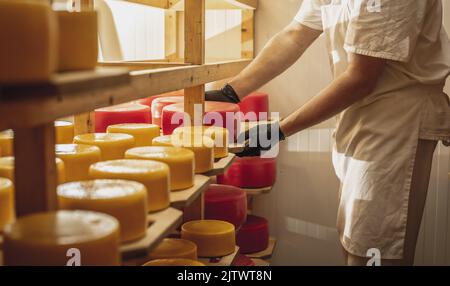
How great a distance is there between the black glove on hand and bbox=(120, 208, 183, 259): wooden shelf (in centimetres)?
128

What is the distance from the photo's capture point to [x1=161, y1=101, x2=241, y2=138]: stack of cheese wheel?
7.98 ft

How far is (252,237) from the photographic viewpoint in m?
3.59

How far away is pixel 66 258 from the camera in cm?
102

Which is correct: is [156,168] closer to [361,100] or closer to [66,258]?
[66,258]

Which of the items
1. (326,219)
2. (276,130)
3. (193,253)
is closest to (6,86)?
(193,253)

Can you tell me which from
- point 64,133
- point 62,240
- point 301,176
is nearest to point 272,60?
point 64,133

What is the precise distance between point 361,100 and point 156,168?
3.38ft

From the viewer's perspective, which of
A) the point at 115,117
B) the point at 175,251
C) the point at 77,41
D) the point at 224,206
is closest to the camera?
the point at 77,41

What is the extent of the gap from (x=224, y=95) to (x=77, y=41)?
1.65 metres

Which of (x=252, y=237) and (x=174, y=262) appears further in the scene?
(x=252, y=237)

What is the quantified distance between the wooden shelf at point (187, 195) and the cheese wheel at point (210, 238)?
1.28ft

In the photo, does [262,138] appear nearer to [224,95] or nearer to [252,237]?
[224,95]

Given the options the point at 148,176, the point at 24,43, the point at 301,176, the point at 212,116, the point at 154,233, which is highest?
the point at 24,43

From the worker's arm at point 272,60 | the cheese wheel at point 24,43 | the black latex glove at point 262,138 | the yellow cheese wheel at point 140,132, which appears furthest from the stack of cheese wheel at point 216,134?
the cheese wheel at point 24,43
